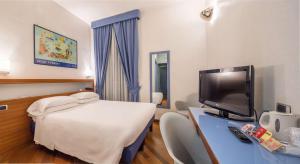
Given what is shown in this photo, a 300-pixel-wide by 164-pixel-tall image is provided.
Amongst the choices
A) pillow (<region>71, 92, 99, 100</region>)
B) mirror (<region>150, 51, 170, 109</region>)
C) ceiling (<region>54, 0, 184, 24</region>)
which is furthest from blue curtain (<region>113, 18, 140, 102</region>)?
pillow (<region>71, 92, 99, 100</region>)

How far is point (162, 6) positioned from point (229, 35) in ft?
5.96

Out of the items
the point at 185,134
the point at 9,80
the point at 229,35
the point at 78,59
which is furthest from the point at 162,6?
the point at 9,80

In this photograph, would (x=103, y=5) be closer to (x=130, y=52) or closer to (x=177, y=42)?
(x=130, y=52)

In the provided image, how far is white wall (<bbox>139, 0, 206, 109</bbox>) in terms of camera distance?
248 cm

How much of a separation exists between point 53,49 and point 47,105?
52.6 inches

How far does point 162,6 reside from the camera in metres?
2.69

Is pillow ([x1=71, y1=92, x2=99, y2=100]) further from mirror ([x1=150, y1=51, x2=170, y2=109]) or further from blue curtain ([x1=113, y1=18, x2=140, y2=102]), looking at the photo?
mirror ([x1=150, y1=51, x2=170, y2=109])

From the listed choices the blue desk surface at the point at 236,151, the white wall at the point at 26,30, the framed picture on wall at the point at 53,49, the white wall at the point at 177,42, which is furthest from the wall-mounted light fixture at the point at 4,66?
the blue desk surface at the point at 236,151

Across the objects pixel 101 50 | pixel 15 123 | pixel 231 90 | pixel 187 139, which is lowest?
pixel 15 123

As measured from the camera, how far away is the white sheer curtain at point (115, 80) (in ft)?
9.91

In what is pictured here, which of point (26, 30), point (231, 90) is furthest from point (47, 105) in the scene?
point (231, 90)

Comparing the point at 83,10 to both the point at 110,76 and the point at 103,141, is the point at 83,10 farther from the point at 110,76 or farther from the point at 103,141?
the point at 103,141

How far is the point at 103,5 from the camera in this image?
2611mm

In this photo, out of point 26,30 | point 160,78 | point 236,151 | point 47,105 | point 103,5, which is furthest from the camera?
point 160,78
